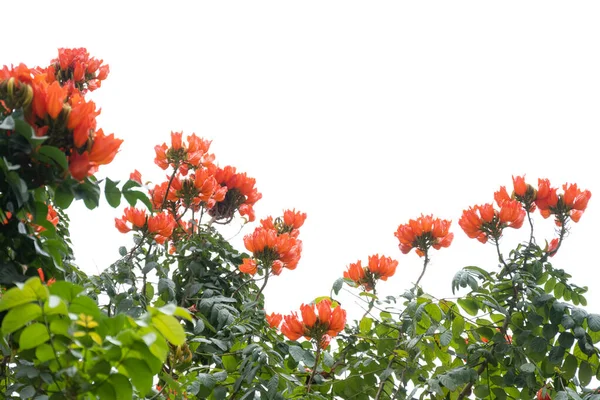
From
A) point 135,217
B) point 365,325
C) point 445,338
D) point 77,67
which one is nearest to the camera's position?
point 445,338

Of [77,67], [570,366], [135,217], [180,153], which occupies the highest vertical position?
[77,67]

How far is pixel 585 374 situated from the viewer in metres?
2.04

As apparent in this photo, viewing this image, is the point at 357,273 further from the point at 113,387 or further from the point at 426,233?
the point at 113,387

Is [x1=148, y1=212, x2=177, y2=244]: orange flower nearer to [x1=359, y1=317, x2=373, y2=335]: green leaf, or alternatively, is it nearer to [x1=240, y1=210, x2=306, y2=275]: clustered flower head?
[x1=240, y1=210, x2=306, y2=275]: clustered flower head

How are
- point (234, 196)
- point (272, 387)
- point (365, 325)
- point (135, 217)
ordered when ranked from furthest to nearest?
point (234, 196)
point (135, 217)
point (365, 325)
point (272, 387)

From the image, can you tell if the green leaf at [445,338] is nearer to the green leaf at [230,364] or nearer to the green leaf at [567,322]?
the green leaf at [567,322]

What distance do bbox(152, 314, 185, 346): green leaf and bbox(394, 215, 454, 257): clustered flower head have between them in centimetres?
173

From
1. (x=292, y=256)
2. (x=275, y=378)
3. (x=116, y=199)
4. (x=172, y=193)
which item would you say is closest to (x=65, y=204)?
(x=116, y=199)

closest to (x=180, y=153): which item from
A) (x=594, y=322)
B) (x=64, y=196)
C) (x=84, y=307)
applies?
(x=64, y=196)

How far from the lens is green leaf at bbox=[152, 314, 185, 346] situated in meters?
0.81

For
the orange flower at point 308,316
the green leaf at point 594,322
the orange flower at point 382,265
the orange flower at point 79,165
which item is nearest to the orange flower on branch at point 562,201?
the green leaf at point 594,322

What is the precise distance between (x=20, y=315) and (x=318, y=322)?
1070mm

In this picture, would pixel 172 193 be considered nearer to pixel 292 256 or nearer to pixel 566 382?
pixel 292 256

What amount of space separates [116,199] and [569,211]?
1775 mm
